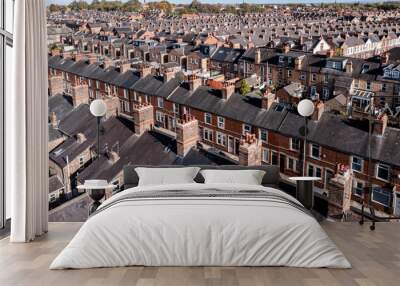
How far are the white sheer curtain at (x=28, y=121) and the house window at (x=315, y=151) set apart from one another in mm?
3605

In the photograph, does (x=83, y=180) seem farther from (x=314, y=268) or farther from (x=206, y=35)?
(x=314, y=268)

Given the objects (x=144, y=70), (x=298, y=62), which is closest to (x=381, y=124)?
(x=298, y=62)

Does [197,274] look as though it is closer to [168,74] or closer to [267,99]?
[267,99]

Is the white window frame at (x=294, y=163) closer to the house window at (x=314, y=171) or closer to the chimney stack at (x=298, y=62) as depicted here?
the house window at (x=314, y=171)

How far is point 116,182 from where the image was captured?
7016 millimetres

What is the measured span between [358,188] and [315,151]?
0.76 meters

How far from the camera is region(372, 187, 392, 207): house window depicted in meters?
6.34

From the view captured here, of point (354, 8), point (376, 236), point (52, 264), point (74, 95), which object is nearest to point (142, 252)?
point (52, 264)

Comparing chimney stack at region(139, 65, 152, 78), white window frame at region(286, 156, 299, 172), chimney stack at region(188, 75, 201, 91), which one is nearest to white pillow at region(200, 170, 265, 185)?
white window frame at region(286, 156, 299, 172)

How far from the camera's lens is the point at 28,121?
5617 millimetres

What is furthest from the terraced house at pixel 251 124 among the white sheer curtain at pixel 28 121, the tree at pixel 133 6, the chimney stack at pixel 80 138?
the white sheer curtain at pixel 28 121

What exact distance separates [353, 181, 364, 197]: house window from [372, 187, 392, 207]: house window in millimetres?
156

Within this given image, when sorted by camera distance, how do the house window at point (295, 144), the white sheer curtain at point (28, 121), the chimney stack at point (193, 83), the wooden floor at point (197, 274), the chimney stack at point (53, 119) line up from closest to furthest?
the wooden floor at point (197, 274), the white sheer curtain at point (28, 121), the house window at point (295, 144), the chimney stack at point (53, 119), the chimney stack at point (193, 83)

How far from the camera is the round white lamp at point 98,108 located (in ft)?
23.0
